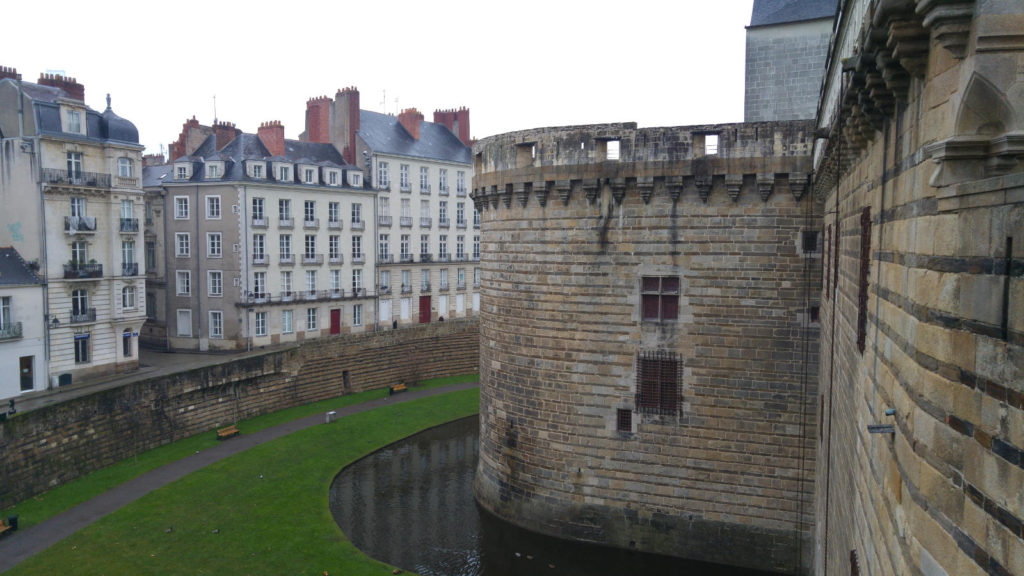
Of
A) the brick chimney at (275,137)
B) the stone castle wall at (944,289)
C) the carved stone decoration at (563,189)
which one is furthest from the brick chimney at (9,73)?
the stone castle wall at (944,289)

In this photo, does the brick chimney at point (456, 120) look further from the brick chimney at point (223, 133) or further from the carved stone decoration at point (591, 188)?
the carved stone decoration at point (591, 188)

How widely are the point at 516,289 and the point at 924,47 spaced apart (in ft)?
46.6

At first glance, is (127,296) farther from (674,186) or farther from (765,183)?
(765,183)

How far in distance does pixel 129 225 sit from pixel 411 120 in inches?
802

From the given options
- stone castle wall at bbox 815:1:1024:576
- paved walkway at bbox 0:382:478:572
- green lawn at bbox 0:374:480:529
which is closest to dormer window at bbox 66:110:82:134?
green lawn at bbox 0:374:480:529

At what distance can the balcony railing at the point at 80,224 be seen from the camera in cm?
2953

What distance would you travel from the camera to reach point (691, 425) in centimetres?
1633

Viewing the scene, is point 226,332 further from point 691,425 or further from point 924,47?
point 924,47

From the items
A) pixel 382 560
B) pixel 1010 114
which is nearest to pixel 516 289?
pixel 382 560

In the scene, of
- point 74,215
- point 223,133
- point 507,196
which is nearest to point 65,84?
point 74,215

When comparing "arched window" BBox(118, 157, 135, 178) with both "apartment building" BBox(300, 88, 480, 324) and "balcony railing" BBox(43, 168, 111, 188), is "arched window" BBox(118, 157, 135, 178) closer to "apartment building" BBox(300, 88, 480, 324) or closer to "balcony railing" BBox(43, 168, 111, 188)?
"balcony railing" BBox(43, 168, 111, 188)

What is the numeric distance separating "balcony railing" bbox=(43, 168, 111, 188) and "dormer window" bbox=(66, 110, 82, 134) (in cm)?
175

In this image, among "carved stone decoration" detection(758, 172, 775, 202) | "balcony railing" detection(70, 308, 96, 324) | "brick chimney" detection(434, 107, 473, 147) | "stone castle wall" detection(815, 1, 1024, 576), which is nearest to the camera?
"stone castle wall" detection(815, 1, 1024, 576)

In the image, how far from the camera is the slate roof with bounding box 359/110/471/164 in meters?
44.5
